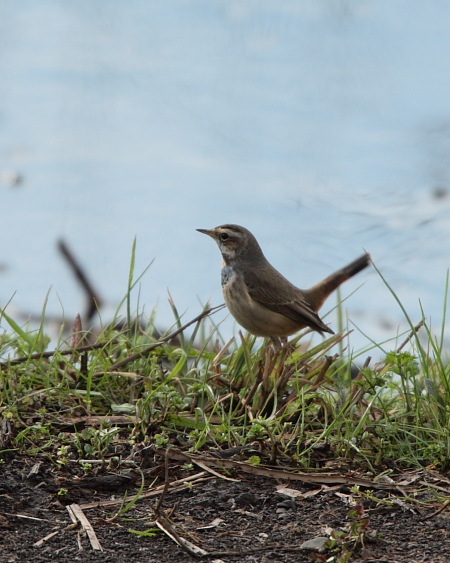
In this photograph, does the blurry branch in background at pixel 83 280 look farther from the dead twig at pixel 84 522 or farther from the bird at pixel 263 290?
the dead twig at pixel 84 522

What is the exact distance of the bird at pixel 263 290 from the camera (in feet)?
19.4

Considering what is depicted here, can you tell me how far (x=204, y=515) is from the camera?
3.84 metres

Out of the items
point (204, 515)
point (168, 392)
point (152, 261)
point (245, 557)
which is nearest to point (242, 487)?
point (204, 515)

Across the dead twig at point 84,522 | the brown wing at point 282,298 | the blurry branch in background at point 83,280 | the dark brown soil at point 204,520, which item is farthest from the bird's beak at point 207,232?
the dead twig at point 84,522

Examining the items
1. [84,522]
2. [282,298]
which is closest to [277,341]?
[282,298]

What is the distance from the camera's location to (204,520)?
3.80 metres

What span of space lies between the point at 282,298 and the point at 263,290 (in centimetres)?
17

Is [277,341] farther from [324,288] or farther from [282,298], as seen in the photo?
[324,288]

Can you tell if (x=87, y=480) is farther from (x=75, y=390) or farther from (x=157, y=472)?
(x=75, y=390)

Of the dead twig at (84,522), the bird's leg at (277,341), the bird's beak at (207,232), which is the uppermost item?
the bird's beak at (207,232)

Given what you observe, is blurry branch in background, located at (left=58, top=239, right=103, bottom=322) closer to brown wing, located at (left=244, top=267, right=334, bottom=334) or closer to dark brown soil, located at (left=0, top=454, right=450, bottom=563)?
brown wing, located at (left=244, top=267, right=334, bottom=334)

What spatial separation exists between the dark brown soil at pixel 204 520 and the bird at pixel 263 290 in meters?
1.87

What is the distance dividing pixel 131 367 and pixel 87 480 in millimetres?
1221

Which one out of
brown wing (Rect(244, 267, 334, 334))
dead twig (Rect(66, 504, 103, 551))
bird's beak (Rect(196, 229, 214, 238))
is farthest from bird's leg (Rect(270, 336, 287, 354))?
dead twig (Rect(66, 504, 103, 551))
